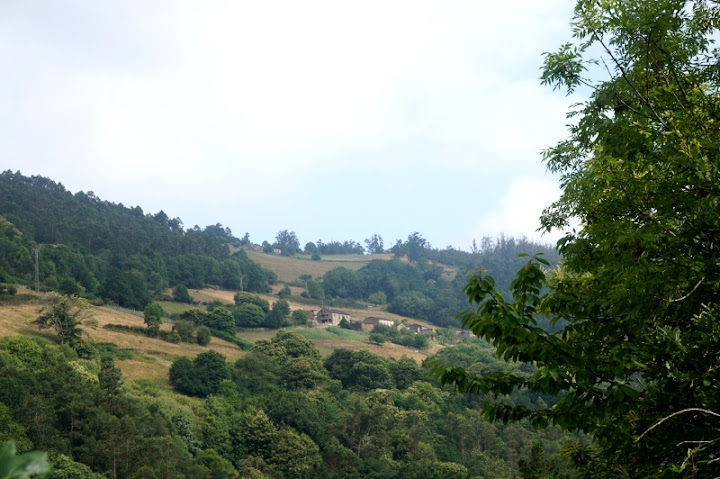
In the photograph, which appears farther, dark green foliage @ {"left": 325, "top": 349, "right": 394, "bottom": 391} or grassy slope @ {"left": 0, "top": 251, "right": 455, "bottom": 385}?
dark green foliage @ {"left": 325, "top": 349, "right": 394, "bottom": 391}

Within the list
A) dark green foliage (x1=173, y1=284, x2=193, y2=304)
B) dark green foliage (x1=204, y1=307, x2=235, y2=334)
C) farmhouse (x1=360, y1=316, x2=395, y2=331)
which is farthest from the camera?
farmhouse (x1=360, y1=316, x2=395, y2=331)

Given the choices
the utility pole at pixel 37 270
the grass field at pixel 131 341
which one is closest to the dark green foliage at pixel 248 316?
the grass field at pixel 131 341

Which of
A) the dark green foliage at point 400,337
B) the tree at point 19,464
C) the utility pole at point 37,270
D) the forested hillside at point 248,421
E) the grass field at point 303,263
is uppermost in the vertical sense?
the grass field at point 303,263

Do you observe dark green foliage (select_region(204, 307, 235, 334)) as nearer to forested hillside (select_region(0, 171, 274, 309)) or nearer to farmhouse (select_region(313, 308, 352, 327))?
forested hillside (select_region(0, 171, 274, 309))

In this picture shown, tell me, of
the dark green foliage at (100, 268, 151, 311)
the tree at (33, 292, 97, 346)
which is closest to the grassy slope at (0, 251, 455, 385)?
the tree at (33, 292, 97, 346)

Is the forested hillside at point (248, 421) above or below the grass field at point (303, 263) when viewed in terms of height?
below

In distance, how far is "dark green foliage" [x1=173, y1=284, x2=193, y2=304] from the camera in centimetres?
9588

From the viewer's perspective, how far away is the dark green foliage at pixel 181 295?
95.9 m

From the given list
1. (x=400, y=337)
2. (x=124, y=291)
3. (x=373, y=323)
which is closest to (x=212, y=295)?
(x=124, y=291)

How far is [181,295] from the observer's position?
9588cm

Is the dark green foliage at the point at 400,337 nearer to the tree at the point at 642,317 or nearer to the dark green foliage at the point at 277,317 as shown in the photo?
the dark green foliage at the point at 277,317

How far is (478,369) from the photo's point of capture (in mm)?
62531

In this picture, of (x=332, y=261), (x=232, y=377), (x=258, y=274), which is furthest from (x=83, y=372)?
(x=332, y=261)

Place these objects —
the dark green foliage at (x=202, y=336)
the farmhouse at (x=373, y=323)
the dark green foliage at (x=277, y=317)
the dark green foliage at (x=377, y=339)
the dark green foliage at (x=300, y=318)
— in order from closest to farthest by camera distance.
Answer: the dark green foliage at (x=202, y=336), the dark green foliage at (x=377, y=339), the dark green foliage at (x=277, y=317), the dark green foliage at (x=300, y=318), the farmhouse at (x=373, y=323)
